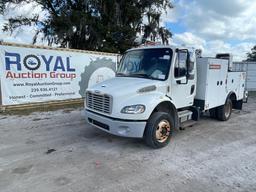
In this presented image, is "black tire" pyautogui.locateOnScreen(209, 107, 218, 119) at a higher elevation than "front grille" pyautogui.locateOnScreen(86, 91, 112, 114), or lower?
lower

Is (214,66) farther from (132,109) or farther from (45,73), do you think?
(45,73)

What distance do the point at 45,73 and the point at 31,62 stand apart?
2.43ft

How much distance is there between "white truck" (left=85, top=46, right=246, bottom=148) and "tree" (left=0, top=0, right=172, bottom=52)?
11.2 m

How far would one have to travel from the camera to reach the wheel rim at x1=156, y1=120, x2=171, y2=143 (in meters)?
4.70

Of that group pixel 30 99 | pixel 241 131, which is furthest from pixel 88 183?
pixel 30 99

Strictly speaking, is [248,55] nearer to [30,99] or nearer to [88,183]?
[30,99]

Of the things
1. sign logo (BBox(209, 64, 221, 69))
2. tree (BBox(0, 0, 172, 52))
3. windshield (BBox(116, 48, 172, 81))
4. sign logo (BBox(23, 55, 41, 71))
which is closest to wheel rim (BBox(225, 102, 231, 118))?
sign logo (BBox(209, 64, 221, 69))

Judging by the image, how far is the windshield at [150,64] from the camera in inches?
196

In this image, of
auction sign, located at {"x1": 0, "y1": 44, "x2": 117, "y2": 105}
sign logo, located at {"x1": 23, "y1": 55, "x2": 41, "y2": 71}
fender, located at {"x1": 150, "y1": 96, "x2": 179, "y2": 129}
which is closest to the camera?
fender, located at {"x1": 150, "y1": 96, "x2": 179, "y2": 129}

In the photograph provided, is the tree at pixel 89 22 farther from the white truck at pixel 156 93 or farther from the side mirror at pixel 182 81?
the side mirror at pixel 182 81

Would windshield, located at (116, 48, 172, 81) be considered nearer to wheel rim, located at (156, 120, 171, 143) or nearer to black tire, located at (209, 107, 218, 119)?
wheel rim, located at (156, 120, 171, 143)

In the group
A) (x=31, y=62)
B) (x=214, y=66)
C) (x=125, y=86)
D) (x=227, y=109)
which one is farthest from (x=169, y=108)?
(x=31, y=62)

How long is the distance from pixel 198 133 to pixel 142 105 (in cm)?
248

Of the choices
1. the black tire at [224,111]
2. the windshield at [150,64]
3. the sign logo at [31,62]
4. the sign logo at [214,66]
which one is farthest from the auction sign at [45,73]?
the sign logo at [214,66]
